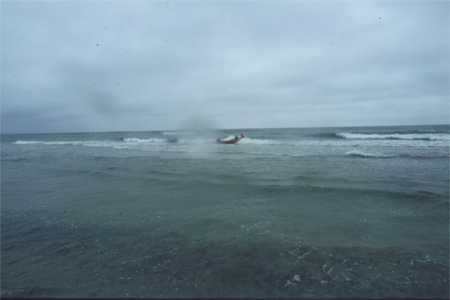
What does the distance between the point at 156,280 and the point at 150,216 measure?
9.29 feet

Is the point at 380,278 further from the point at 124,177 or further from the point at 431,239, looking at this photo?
the point at 124,177

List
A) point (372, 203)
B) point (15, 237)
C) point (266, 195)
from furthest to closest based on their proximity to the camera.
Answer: point (266, 195), point (372, 203), point (15, 237)

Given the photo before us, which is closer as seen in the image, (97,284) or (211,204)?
(97,284)

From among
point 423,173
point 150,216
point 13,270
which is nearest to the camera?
point 13,270

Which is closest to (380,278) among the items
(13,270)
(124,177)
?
(13,270)

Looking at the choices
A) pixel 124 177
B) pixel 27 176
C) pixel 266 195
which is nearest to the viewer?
pixel 266 195

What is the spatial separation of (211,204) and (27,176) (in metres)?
11.9

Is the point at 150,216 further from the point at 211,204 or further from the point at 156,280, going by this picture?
the point at 156,280

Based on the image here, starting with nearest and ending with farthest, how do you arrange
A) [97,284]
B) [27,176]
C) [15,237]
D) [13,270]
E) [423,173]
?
[97,284]
[13,270]
[15,237]
[423,173]
[27,176]

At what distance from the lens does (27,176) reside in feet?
39.6

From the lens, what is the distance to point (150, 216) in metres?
5.98

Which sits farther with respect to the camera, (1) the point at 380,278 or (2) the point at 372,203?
(2) the point at 372,203

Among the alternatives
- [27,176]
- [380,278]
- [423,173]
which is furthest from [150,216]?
[423,173]

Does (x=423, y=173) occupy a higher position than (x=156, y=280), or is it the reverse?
(x=423, y=173)
